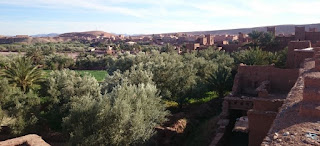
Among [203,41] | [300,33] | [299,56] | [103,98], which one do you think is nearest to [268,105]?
[103,98]

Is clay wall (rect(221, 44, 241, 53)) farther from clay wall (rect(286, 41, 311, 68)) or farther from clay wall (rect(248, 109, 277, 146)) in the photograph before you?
clay wall (rect(248, 109, 277, 146))

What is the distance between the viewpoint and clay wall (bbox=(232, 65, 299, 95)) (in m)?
15.2

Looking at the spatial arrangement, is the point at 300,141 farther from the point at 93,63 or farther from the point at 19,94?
the point at 93,63

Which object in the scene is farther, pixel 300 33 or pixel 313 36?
pixel 300 33

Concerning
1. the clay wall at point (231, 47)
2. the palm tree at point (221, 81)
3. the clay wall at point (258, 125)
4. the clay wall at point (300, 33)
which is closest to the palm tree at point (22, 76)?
the palm tree at point (221, 81)

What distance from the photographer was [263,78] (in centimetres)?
1611

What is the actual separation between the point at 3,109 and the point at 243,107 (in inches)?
548

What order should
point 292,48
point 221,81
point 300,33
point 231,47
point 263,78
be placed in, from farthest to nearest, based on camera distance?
point 231,47
point 300,33
point 221,81
point 292,48
point 263,78

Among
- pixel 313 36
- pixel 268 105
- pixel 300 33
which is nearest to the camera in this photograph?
pixel 268 105

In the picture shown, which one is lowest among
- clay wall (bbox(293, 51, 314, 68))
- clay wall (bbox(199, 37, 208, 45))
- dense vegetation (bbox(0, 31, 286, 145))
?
dense vegetation (bbox(0, 31, 286, 145))

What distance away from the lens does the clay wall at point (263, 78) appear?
15.2 metres

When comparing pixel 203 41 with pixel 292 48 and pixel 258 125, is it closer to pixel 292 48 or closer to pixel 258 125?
pixel 292 48

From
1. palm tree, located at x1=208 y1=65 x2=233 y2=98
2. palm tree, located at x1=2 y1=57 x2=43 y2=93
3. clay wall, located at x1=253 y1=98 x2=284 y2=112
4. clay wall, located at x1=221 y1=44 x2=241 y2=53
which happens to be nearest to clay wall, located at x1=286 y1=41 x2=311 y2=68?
palm tree, located at x1=208 y1=65 x2=233 y2=98

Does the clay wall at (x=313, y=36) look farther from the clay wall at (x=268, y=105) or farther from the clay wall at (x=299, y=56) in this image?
the clay wall at (x=268, y=105)
